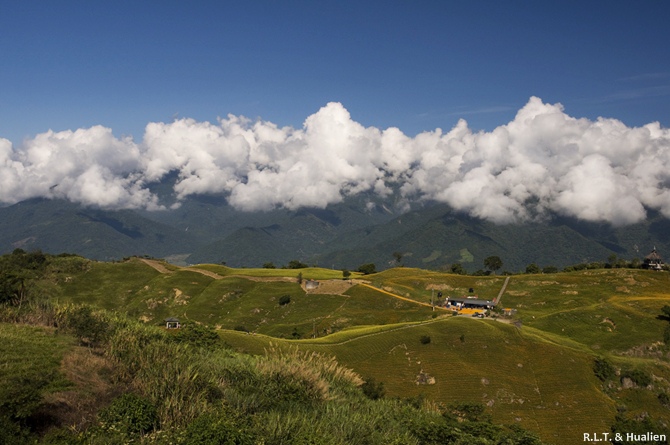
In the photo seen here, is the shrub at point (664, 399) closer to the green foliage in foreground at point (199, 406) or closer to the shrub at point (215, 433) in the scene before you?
the green foliage in foreground at point (199, 406)

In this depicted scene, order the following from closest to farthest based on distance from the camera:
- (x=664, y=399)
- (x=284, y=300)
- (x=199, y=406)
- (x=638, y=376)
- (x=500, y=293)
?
(x=199, y=406) < (x=664, y=399) < (x=638, y=376) < (x=284, y=300) < (x=500, y=293)

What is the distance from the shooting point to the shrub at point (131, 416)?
29062mm

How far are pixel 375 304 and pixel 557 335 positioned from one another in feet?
180

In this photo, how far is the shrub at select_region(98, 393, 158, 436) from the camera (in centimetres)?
2906

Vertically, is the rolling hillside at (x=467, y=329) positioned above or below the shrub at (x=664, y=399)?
above

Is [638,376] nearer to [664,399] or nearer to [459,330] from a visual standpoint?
[664,399]

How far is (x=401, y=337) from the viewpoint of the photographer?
98688 millimetres

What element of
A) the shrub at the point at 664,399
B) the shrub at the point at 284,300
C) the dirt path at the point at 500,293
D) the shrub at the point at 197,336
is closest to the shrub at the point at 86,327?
the shrub at the point at 197,336

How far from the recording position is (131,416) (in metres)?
29.8

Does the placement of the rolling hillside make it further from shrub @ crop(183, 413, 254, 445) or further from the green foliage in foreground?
shrub @ crop(183, 413, 254, 445)

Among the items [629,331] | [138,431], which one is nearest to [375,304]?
[629,331]

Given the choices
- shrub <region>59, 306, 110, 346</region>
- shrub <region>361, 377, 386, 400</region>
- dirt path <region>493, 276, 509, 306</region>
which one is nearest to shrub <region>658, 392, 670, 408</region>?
shrub <region>361, 377, 386, 400</region>

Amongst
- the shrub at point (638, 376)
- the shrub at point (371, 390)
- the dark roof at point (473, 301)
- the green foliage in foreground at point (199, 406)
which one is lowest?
the shrub at point (638, 376)

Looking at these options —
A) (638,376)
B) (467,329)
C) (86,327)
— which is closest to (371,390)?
A: (86,327)
